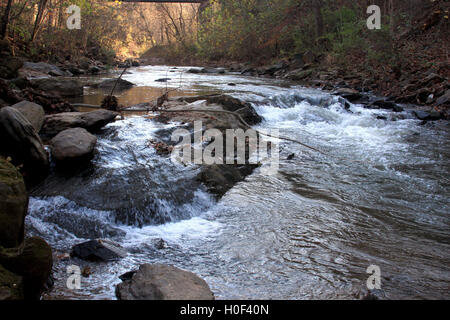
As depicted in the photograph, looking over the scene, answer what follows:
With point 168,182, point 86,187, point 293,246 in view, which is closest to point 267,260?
point 293,246

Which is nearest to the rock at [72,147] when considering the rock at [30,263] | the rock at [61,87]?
the rock at [30,263]

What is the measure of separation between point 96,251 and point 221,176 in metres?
2.37

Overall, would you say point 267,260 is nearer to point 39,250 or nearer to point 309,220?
point 309,220

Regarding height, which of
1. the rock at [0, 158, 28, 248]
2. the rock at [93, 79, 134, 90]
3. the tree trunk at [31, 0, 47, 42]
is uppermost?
the tree trunk at [31, 0, 47, 42]

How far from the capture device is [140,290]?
2.67m

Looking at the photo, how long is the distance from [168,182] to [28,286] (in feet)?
8.01

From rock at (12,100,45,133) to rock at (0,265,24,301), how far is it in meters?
3.36

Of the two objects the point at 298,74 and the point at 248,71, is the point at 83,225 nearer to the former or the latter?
the point at 298,74

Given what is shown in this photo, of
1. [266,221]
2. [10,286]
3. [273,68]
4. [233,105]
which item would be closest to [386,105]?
[233,105]

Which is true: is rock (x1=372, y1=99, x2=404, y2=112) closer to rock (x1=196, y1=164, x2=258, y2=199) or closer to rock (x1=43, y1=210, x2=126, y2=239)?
rock (x1=196, y1=164, x2=258, y2=199)

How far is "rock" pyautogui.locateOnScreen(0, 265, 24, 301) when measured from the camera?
2092 mm

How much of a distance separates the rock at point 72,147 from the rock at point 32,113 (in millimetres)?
702

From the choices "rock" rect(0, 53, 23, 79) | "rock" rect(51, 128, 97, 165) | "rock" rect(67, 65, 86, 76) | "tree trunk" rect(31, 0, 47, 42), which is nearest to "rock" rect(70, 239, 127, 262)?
"rock" rect(51, 128, 97, 165)

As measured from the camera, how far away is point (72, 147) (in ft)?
15.0
